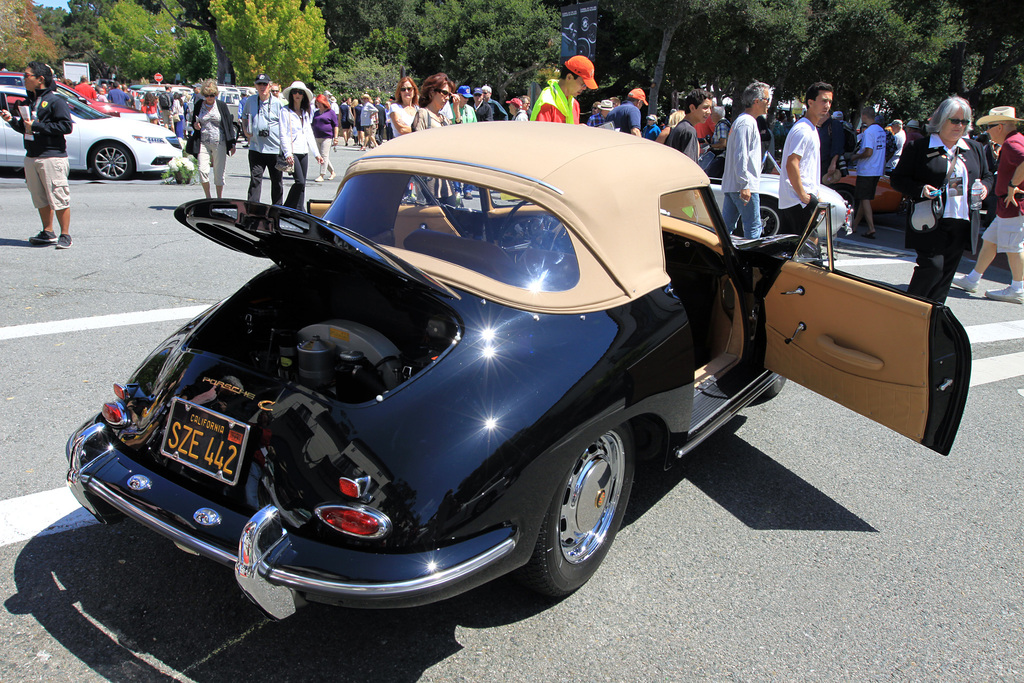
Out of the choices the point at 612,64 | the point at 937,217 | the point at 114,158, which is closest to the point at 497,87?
the point at 612,64

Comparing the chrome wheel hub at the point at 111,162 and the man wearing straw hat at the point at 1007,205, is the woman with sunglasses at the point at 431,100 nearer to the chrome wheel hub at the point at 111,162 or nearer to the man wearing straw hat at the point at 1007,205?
the man wearing straw hat at the point at 1007,205

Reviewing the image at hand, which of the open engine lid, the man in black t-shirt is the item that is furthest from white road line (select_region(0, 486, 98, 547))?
the man in black t-shirt

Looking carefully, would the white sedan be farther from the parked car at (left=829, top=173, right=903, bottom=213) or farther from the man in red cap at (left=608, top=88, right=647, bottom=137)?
the parked car at (left=829, top=173, right=903, bottom=213)

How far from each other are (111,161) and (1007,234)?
13.2 m

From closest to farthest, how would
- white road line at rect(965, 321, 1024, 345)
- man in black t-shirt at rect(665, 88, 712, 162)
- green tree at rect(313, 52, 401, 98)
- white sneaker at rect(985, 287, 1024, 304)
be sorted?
white road line at rect(965, 321, 1024, 345)
white sneaker at rect(985, 287, 1024, 304)
man in black t-shirt at rect(665, 88, 712, 162)
green tree at rect(313, 52, 401, 98)

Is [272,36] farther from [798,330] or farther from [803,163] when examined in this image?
[798,330]

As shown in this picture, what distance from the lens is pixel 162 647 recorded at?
2.37m

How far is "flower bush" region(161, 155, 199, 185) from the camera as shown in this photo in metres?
12.1

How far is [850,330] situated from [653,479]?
4.04ft

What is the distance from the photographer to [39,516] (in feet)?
9.96

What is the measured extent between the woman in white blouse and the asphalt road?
4639 millimetres

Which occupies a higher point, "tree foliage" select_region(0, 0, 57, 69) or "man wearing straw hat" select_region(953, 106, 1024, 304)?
"tree foliage" select_region(0, 0, 57, 69)

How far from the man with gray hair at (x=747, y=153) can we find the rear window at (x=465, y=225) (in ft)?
13.6

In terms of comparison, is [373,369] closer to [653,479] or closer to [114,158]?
[653,479]
